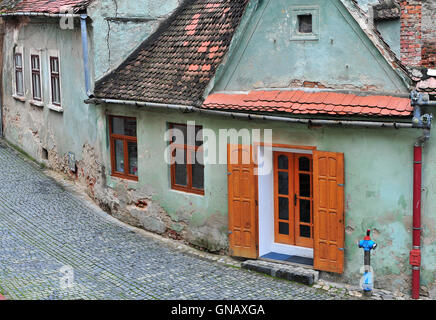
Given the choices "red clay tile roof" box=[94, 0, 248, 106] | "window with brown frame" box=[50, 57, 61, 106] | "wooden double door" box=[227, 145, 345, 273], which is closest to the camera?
"wooden double door" box=[227, 145, 345, 273]

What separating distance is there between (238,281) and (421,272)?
3133mm

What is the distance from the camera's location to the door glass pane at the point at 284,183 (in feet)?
40.8

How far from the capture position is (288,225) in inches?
496

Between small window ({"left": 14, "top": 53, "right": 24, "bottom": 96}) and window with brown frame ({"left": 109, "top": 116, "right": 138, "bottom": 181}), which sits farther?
small window ({"left": 14, "top": 53, "right": 24, "bottom": 96})

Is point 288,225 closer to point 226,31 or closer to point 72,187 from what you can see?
point 226,31

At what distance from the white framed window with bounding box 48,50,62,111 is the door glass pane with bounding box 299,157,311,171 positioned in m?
8.06

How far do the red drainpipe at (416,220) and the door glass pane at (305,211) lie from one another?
224cm

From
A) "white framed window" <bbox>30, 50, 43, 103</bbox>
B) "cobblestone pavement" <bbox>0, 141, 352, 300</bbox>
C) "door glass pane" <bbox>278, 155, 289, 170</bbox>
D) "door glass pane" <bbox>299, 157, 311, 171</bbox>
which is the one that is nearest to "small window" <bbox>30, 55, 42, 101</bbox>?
"white framed window" <bbox>30, 50, 43, 103</bbox>

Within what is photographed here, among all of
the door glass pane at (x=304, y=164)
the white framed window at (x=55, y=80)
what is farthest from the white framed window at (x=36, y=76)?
the door glass pane at (x=304, y=164)

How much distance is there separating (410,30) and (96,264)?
729 cm

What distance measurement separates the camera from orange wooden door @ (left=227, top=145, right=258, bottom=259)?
12.4 m

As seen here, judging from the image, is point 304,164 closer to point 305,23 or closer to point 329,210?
point 329,210

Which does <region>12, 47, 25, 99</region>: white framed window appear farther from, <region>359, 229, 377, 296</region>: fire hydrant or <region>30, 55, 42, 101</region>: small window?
<region>359, 229, 377, 296</region>: fire hydrant

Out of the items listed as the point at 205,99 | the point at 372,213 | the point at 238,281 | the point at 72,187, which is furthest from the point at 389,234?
the point at 72,187
